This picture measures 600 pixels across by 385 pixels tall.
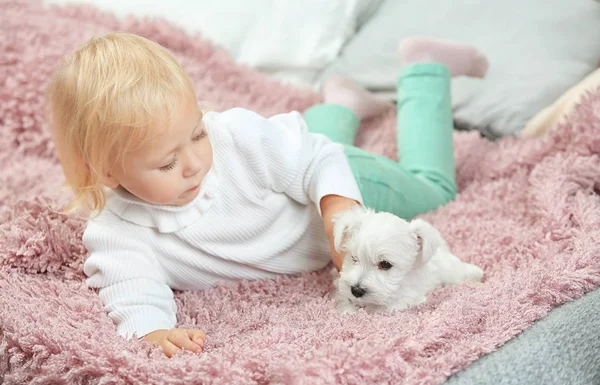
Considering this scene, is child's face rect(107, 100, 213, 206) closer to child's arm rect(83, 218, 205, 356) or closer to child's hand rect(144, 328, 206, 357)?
child's arm rect(83, 218, 205, 356)

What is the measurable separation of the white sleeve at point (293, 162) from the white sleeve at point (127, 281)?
0.82 ft

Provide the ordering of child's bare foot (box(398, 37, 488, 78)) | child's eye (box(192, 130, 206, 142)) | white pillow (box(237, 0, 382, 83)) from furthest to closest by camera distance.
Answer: white pillow (box(237, 0, 382, 83)) < child's bare foot (box(398, 37, 488, 78)) < child's eye (box(192, 130, 206, 142))

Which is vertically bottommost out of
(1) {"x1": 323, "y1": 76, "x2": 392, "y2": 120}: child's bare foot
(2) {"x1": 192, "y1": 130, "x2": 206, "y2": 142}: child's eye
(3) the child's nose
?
(1) {"x1": 323, "y1": 76, "x2": 392, "y2": 120}: child's bare foot

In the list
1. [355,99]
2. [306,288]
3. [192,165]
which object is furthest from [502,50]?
[192,165]

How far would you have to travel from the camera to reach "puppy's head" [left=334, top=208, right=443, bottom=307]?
104cm

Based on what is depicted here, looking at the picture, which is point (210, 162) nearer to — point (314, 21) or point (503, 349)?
point (503, 349)

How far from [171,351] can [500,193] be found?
76 centimetres

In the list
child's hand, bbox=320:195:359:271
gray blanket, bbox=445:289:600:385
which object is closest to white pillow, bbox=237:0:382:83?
child's hand, bbox=320:195:359:271

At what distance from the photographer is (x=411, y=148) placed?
5.11 ft

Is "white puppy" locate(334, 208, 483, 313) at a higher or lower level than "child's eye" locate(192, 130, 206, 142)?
lower

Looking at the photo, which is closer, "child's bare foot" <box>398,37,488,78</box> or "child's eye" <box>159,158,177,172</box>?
"child's eye" <box>159,158,177,172</box>

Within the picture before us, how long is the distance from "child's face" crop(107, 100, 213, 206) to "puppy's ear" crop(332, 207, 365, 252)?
9.0 inches

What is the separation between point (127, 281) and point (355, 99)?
2.84 feet

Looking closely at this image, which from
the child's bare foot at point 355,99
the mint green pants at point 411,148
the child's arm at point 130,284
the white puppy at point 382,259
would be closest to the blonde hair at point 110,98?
the child's arm at point 130,284
